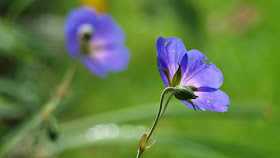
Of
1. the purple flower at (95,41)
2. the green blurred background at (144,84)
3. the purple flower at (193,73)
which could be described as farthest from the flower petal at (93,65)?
the purple flower at (193,73)

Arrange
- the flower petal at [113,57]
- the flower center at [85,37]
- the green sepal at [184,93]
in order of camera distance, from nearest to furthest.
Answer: the green sepal at [184,93]
the flower center at [85,37]
the flower petal at [113,57]

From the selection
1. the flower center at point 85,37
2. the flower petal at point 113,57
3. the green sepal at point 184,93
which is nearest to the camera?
the green sepal at point 184,93

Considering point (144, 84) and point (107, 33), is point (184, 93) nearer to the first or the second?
point (107, 33)

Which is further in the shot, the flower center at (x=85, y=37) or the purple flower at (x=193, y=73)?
the flower center at (x=85, y=37)

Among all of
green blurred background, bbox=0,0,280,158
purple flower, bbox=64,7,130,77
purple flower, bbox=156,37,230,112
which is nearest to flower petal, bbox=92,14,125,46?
purple flower, bbox=64,7,130,77

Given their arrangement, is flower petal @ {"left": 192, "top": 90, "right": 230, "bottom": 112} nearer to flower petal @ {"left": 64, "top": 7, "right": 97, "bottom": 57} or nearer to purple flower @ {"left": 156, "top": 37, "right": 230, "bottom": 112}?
purple flower @ {"left": 156, "top": 37, "right": 230, "bottom": 112}

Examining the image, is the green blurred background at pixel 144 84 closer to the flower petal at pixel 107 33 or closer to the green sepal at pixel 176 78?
the flower petal at pixel 107 33
